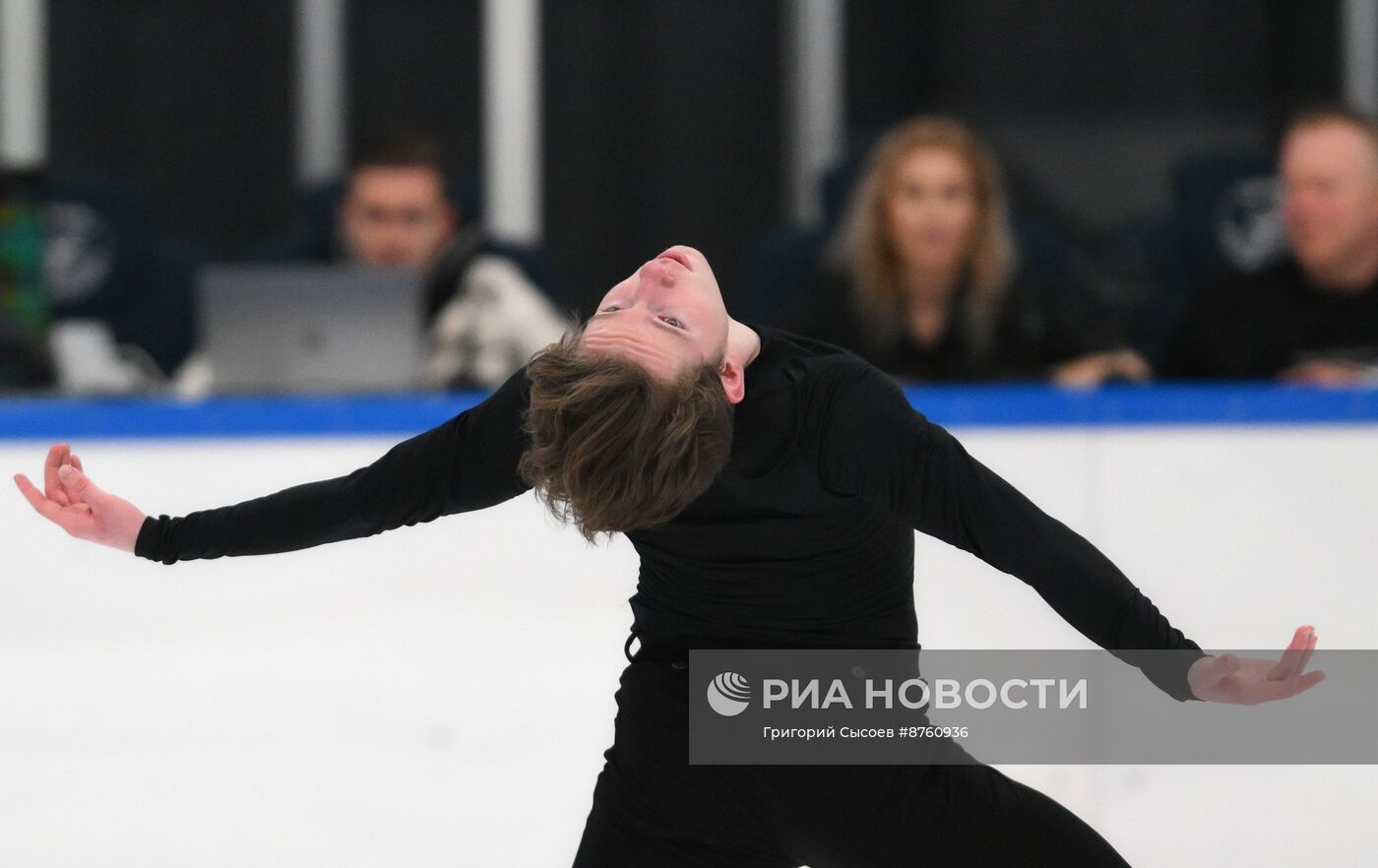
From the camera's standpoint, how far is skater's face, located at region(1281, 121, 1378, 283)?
331 centimetres

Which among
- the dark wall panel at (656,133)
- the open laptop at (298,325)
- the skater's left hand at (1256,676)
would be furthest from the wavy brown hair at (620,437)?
the dark wall panel at (656,133)

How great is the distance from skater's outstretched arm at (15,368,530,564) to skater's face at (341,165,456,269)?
2.10 meters

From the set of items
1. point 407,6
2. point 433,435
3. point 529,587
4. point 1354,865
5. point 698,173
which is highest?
point 407,6

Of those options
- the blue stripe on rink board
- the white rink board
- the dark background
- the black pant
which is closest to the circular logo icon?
the black pant

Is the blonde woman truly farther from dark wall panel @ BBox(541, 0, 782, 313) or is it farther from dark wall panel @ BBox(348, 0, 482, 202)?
dark wall panel @ BBox(348, 0, 482, 202)

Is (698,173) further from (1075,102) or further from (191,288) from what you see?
(191,288)

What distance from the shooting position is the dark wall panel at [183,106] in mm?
5781

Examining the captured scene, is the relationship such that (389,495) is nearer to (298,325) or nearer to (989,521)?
(989,521)

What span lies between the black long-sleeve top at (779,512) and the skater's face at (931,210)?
174 cm

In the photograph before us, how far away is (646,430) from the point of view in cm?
137

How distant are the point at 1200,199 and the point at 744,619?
402cm

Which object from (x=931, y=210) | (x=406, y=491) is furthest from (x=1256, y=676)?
(x=931, y=210)

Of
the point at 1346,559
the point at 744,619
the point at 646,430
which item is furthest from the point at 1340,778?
the point at 646,430

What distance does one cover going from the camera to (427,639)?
2.42 m
